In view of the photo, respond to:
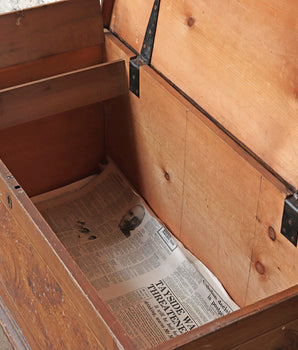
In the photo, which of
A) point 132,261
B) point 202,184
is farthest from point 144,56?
point 132,261

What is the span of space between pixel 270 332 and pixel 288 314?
41 millimetres

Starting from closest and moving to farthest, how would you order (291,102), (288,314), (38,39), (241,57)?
(288,314) < (291,102) < (241,57) < (38,39)

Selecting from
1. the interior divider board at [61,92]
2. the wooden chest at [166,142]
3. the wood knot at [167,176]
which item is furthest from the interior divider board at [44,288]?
the wood knot at [167,176]

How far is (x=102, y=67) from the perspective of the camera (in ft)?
5.81

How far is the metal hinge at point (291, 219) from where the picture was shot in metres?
1.31

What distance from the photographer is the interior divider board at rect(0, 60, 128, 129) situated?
170cm

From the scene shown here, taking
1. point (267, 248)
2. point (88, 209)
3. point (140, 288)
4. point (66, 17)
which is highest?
point (66, 17)

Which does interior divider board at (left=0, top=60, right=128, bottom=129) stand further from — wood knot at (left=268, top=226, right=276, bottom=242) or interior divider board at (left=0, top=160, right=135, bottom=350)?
wood knot at (left=268, top=226, right=276, bottom=242)

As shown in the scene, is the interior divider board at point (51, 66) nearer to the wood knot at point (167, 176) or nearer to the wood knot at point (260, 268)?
the wood knot at point (167, 176)

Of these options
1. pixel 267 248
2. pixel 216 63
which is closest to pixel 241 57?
pixel 216 63

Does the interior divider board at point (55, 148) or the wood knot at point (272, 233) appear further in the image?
the interior divider board at point (55, 148)

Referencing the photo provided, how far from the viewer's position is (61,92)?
68.8 inches

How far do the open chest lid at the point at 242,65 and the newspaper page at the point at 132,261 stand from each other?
379 millimetres

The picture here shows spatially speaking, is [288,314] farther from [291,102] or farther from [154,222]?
[154,222]
